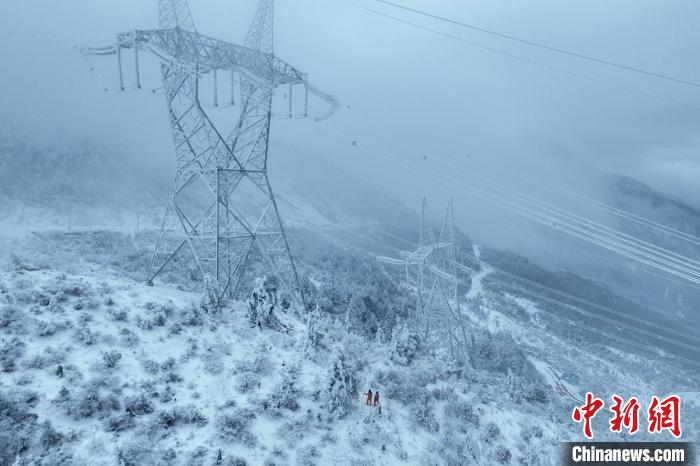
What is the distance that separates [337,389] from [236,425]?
308cm

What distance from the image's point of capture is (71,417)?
9359mm

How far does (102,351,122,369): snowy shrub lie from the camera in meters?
11.3

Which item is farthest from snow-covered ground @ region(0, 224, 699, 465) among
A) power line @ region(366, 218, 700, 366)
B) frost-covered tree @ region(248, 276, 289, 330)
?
power line @ region(366, 218, 700, 366)

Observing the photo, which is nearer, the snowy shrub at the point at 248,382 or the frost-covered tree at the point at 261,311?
the snowy shrub at the point at 248,382

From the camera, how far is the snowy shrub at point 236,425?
996cm

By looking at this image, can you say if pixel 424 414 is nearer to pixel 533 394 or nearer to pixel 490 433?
pixel 490 433

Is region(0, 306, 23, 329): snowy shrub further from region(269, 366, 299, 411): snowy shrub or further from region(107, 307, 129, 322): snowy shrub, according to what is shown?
region(269, 366, 299, 411): snowy shrub

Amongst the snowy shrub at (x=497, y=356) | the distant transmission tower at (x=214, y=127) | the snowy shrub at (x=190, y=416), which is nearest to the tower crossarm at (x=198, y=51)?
the distant transmission tower at (x=214, y=127)

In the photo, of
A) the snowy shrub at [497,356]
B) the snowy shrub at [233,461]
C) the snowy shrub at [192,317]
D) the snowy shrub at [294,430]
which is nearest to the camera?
the snowy shrub at [233,461]

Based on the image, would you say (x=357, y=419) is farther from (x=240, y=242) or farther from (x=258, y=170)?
(x=258, y=170)

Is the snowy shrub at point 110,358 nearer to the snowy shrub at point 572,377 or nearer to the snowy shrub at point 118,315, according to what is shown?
the snowy shrub at point 118,315

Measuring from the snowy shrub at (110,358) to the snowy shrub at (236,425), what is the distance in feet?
11.6

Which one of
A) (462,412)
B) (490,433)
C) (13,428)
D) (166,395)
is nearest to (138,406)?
(166,395)

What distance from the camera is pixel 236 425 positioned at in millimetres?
10281
